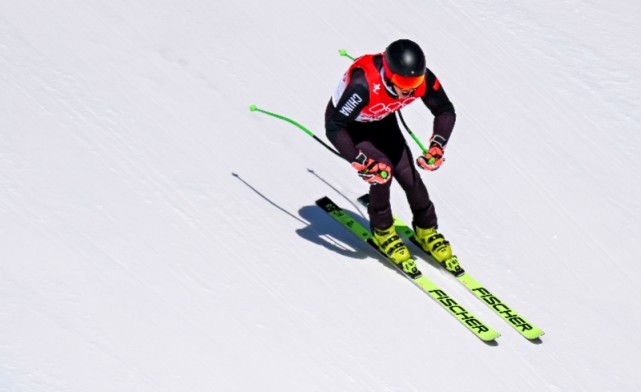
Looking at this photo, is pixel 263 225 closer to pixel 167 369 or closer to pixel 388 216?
pixel 388 216

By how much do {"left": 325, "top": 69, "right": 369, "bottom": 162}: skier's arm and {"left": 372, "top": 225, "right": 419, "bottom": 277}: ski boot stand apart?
75cm

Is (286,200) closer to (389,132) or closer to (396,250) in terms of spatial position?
(396,250)

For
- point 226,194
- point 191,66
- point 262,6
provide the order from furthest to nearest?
point 262,6, point 191,66, point 226,194

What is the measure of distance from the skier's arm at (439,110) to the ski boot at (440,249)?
0.72 metres

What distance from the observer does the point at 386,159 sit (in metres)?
7.50

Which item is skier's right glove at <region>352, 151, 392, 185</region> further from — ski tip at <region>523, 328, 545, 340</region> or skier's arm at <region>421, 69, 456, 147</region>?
ski tip at <region>523, 328, 545, 340</region>

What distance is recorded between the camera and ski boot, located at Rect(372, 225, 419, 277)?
7.85 m

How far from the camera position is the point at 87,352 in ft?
20.7

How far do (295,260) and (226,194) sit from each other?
83cm

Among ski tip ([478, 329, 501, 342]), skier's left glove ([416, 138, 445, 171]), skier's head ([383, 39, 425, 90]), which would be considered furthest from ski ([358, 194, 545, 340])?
skier's head ([383, 39, 425, 90])

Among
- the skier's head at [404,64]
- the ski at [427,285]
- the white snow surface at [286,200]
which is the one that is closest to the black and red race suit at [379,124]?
the skier's head at [404,64]

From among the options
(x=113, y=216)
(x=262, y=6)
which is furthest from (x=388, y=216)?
(x=262, y=6)

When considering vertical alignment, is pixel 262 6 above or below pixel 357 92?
above

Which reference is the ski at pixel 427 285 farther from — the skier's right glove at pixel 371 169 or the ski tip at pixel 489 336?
the skier's right glove at pixel 371 169
